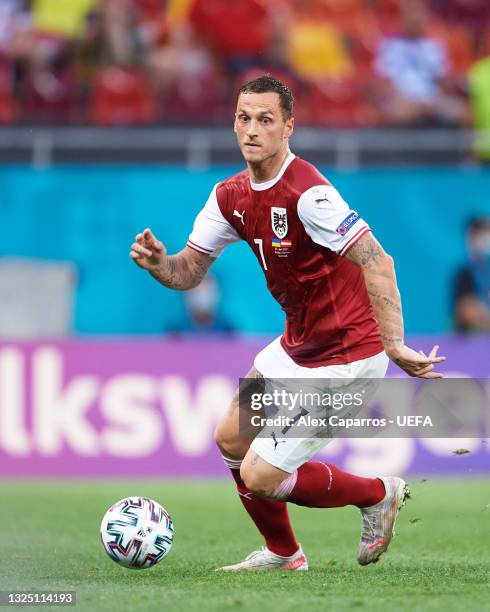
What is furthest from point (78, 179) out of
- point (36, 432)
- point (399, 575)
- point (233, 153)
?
point (399, 575)

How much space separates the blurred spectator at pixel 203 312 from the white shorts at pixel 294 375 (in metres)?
6.13

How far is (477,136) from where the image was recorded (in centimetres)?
1270

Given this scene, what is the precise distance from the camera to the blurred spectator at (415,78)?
13.6m

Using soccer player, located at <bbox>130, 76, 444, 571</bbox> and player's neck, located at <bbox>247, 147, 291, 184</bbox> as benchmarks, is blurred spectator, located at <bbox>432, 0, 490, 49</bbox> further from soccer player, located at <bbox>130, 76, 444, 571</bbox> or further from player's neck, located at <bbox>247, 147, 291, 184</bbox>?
player's neck, located at <bbox>247, 147, 291, 184</bbox>

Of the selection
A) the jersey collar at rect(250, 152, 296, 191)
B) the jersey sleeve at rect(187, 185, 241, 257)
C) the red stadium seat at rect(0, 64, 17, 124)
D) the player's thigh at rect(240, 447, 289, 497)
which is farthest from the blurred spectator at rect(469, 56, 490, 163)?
the player's thigh at rect(240, 447, 289, 497)

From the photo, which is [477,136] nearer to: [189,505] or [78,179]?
[78,179]

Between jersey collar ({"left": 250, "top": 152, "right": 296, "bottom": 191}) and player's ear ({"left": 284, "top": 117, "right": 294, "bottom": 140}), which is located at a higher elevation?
player's ear ({"left": 284, "top": 117, "right": 294, "bottom": 140})

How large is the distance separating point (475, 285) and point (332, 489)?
20.9 ft

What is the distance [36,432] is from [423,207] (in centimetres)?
468

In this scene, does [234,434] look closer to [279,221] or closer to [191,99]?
[279,221]

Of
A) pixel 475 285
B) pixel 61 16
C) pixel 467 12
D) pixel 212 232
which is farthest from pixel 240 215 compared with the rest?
pixel 467 12

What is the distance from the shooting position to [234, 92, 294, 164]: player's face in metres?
5.89

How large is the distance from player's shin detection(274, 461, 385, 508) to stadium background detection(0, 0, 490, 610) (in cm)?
203

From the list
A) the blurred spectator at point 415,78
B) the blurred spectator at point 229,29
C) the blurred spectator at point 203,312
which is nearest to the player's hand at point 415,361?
the blurred spectator at point 203,312
